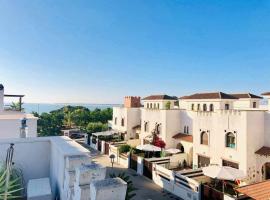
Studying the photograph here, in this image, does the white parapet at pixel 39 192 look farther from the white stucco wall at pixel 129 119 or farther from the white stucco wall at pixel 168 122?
the white stucco wall at pixel 129 119

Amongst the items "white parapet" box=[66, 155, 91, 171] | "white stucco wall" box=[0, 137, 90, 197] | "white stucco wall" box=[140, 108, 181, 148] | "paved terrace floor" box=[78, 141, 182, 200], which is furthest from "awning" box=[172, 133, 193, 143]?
"white parapet" box=[66, 155, 91, 171]

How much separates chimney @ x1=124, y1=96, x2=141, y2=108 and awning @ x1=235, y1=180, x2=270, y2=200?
32705 millimetres

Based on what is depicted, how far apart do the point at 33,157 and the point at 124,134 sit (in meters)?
Answer: 30.3

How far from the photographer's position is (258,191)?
10.8 metres

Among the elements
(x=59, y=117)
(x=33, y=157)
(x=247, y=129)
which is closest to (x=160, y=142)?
(x=247, y=129)

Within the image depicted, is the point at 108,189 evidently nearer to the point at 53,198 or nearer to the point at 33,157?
the point at 53,198

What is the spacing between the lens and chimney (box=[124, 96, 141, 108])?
4325 cm

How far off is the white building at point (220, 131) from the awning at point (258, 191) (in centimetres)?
1017

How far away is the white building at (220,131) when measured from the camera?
20938 millimetres

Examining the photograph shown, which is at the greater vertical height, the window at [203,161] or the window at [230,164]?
the window at [230,164]

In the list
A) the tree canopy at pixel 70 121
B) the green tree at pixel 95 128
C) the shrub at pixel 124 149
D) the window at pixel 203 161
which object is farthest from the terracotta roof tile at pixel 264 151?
the tree canopy at pixel 70 121

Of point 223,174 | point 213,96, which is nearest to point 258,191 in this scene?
point 223,174

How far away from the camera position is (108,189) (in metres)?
4.27

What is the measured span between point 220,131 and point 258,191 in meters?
12.9
